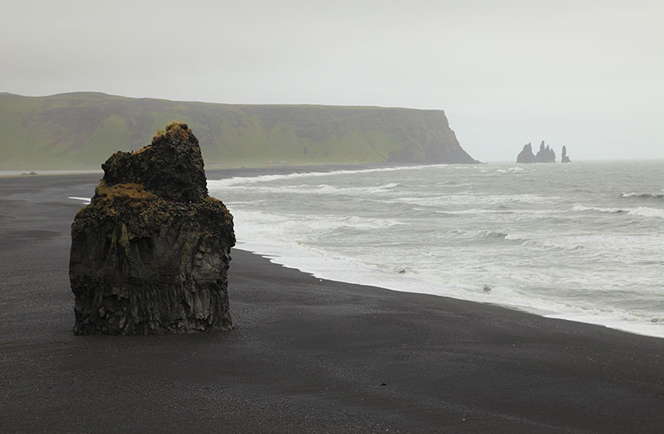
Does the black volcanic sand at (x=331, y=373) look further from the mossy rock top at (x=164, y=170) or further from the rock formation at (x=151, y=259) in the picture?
the mossy rock top at (x=164, y=170)

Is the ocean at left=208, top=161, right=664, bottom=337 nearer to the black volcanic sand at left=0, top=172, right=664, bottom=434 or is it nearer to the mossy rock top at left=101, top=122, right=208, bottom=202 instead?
the black volcanic sand at left=0, top=172, right=664, bottom=434

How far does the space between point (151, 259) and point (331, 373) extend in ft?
9.14

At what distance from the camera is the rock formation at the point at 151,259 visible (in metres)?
7.36

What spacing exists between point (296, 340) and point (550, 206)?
107ft

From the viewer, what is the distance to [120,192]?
7.75 meters

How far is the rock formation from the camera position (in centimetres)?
736

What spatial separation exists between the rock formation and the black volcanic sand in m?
0.33

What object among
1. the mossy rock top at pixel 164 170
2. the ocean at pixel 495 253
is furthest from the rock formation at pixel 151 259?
the ocean at pixel 495 253

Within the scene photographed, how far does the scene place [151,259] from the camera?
750cm

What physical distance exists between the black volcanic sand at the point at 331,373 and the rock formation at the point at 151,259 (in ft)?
1.08

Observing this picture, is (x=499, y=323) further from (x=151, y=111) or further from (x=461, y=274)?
(x=151, y=111)

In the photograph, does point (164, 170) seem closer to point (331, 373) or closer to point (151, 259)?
point (151, 259)

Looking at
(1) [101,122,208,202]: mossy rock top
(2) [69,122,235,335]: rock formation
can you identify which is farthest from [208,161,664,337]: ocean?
(1) [101,122,208,202]: mossy rock top

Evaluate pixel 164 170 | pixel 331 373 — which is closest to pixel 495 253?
pixel 164 170
